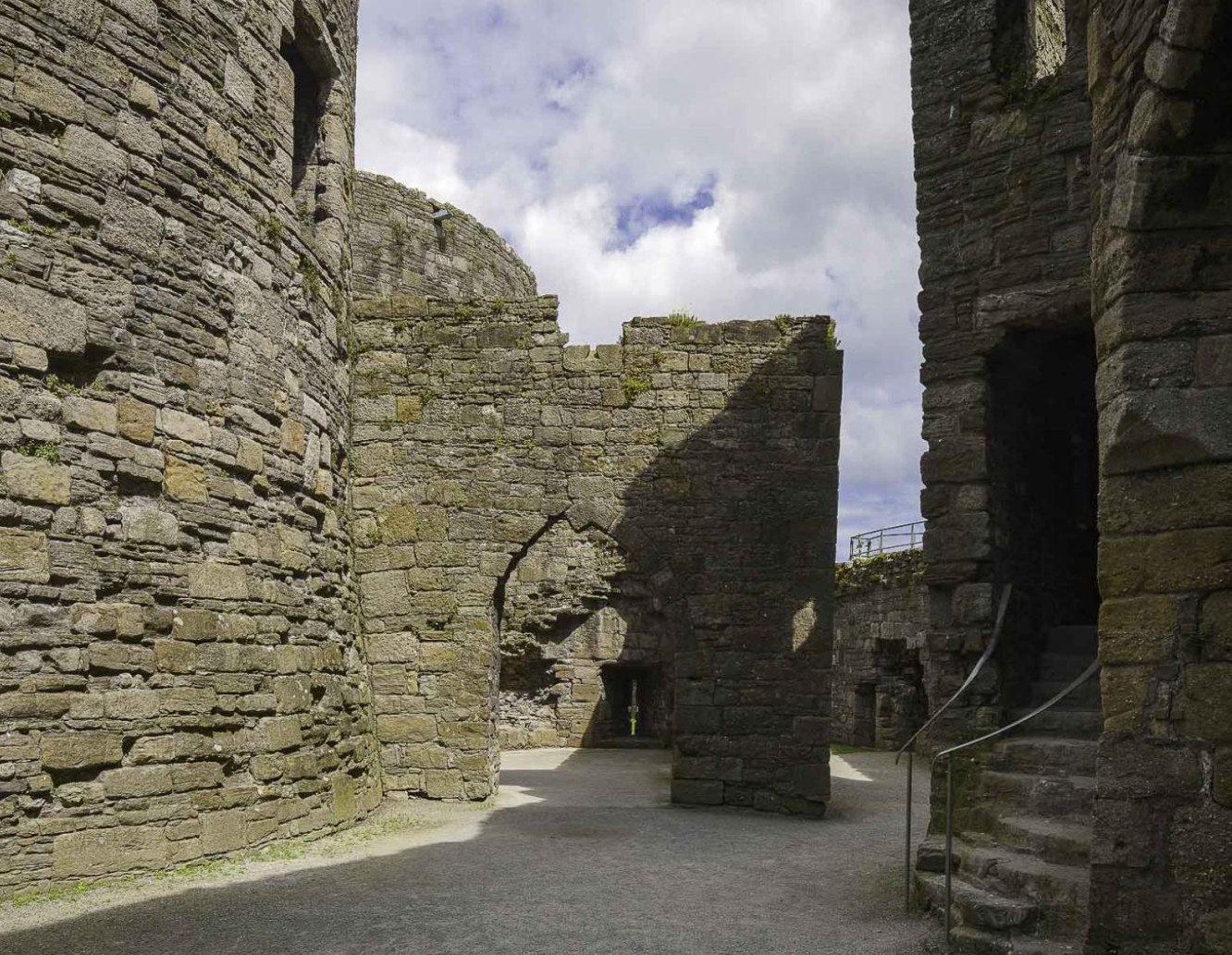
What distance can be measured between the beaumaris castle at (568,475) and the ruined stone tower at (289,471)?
0.03 m

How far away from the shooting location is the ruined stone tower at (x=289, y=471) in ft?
19.1

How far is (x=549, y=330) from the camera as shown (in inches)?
391

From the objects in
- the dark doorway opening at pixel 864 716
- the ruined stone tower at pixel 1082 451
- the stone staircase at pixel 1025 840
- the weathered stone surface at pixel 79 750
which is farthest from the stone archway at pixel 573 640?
the weathered stone surface at pixel 79 750

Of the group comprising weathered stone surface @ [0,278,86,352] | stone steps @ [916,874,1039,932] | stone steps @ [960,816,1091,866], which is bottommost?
stone steps @ [916,874,1039,932]

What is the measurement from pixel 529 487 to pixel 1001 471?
4293 mm

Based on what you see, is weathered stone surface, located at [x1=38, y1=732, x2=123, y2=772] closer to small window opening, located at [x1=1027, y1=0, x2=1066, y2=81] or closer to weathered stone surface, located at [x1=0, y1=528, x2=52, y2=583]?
weathered stone surface, located at [x1=0, y1=528, x2=52, y2=583]

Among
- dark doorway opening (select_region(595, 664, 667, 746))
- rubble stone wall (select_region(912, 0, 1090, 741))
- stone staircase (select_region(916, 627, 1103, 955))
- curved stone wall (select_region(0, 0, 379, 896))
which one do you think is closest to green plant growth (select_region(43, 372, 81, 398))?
curved stone wall (select_region(0, 0, 379, 896))

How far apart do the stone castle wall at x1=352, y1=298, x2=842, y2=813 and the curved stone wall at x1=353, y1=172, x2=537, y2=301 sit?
2.56 meters

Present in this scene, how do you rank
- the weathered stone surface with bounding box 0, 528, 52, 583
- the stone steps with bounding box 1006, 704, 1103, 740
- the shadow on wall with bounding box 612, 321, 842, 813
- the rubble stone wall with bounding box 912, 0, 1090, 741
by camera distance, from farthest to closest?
the shadow on wall with bounding box 612, 321, 842, 813 → the rubble stone wall with bounding box 912, 0, 1090, 741 → the stone steps with bounding box 1006, 704, 1103, 740 → the weathered stone surface with bounding box 0, 528, 52, 583

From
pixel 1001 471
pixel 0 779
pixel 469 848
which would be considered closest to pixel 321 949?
pixel 0 779

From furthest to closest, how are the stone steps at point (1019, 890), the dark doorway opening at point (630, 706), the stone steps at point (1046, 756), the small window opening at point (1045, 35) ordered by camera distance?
the dark doorway opening at point (630, 706)
the small window opening at point (1045, 35)
the stone steps at point (1046, 756)
the stone steps at point (1019, 890)

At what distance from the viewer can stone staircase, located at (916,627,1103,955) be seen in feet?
14.4

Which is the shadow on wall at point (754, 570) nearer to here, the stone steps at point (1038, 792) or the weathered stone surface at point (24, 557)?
the stone steps at point (1038, 792)

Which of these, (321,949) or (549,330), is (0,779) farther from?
(549,330)
